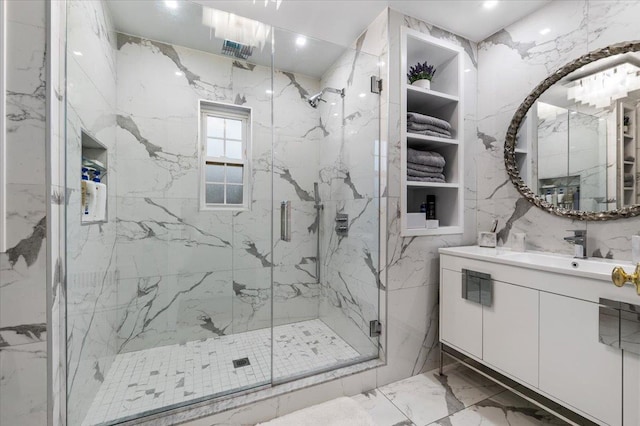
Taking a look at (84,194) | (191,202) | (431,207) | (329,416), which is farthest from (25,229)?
(431,207)

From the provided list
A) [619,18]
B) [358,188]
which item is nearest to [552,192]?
[619,18]

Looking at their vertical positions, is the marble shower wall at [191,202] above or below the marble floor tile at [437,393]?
above

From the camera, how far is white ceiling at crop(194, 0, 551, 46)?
65.9 inches

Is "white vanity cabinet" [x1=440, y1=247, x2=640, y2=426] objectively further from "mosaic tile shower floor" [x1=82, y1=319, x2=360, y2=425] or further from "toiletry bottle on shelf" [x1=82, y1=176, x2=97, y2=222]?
"toiletry bottle on shelf" [x1=82, y1=176, x2=97, y2=222]

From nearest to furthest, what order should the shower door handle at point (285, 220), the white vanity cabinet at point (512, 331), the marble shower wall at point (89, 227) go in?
the marble shower wall at point (89, 227) → the white vanity cabinet at point (512, 331) → the shower door handle at point (285, 220)

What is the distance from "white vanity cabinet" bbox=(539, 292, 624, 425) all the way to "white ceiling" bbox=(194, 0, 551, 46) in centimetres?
184

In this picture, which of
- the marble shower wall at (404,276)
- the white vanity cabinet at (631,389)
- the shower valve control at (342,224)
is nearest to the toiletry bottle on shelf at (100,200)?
the shower valve control at (342,224)

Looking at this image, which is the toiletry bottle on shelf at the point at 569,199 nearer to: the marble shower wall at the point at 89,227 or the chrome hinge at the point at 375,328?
the chrome hinge at the point at 375,328

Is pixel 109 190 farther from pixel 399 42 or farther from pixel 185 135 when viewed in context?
pixel 399 42

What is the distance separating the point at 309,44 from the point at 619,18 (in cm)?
183

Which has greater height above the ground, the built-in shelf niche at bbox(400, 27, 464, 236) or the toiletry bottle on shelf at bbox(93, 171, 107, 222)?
the built-in shelf niche at bbox(400, 27, 464, 236)

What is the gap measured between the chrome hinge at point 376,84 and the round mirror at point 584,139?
980 mm

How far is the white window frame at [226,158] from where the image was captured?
2051 mm

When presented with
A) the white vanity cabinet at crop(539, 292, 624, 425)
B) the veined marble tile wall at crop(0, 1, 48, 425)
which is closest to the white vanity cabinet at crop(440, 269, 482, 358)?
the white vanity cabinet at crop(539, 292, 624, 425)
